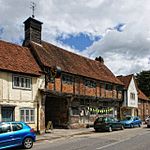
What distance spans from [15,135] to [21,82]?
9.22 meters

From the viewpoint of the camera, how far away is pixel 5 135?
1559 centimetres

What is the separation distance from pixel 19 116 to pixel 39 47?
858 centimetres

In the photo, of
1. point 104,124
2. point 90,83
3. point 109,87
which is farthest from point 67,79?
point 109,87

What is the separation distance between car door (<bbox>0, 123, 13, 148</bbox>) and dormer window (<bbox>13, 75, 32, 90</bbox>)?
334 inches

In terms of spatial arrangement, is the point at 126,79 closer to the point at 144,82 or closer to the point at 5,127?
the point at 144,82

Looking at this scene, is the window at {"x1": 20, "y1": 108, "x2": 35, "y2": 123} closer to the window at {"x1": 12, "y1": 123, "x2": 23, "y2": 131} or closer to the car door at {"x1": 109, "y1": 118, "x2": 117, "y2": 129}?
the window at {"x1": 12, "y1": 123, "x2": 23, "y2": 131}

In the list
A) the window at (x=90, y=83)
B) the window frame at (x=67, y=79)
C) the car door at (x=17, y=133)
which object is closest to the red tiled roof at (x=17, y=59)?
the window frame at (x=67, y=79)

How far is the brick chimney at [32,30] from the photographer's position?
1199 inches

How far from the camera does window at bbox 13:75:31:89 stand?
79.9ft

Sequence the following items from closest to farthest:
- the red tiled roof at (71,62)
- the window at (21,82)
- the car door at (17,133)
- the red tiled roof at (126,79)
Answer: the car door at (17,133) → the window at (21,82) → the red tiled roof at (71,62) → the red tiled roof at (126,79)

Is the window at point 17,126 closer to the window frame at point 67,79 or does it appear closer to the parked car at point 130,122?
the window frame at point 67,79

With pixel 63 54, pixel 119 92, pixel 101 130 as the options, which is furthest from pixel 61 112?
pixel 119 92

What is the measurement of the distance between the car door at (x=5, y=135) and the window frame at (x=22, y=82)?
8.42 m

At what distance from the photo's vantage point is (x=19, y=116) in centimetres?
2434
